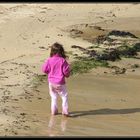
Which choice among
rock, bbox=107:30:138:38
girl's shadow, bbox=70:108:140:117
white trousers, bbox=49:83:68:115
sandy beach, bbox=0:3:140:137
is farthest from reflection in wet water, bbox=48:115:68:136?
rock, bbox=107:30:138:38

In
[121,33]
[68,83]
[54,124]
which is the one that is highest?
[121,33]

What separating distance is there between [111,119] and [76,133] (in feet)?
4.72

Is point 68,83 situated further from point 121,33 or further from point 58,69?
point 121,33

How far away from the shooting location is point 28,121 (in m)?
9.41

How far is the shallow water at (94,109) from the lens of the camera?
919cm

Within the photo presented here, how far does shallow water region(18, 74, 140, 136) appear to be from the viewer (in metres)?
9.19

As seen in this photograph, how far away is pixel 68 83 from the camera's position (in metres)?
12.9

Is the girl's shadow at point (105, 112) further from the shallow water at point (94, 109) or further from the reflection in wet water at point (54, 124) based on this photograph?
the reflection in wet water at point (54, 124)

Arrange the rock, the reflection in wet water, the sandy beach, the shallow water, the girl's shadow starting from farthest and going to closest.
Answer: the rock < the girl's shadow < the sandy beach < the shallow water < the reflection in wet water

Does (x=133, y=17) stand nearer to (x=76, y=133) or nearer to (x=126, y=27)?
(x=126, y=27)

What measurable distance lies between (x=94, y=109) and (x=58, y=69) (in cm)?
117

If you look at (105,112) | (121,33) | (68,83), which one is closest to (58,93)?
(105,112)

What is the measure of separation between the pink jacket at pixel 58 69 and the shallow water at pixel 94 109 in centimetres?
63

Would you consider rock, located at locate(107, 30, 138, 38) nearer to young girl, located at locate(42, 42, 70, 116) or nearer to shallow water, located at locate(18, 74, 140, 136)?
shallow water, located at locate(18, 74, 140, 136)
